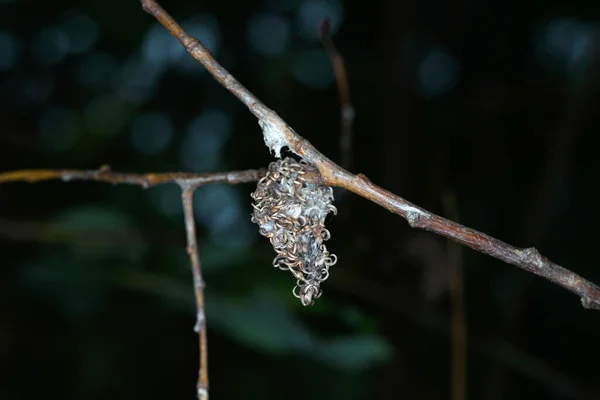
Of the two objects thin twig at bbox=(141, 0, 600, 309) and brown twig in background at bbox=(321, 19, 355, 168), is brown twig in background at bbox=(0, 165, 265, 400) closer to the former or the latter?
thin twig at bbox=(141, 0, 600, 309)

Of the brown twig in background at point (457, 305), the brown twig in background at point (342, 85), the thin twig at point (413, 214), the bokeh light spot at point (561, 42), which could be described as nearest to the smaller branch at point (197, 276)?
the thin twig at point (413, 214)

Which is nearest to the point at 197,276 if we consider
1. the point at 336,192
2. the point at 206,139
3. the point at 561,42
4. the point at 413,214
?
the point at 413,214

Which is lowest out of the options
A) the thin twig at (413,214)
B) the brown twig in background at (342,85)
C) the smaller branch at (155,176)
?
the thin twig at (413,214)

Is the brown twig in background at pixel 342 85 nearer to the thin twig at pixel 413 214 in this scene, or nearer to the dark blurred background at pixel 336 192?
the dark blurred background at pixel 336 192

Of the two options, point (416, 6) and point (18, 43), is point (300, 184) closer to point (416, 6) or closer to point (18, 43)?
point (416, 6)

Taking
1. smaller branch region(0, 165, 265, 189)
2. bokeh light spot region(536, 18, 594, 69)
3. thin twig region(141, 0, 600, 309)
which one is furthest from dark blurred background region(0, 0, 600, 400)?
thin twig region(141, 0, 600, 309)

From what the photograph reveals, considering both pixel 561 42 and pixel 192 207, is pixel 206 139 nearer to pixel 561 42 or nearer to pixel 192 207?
pixel 561 42
